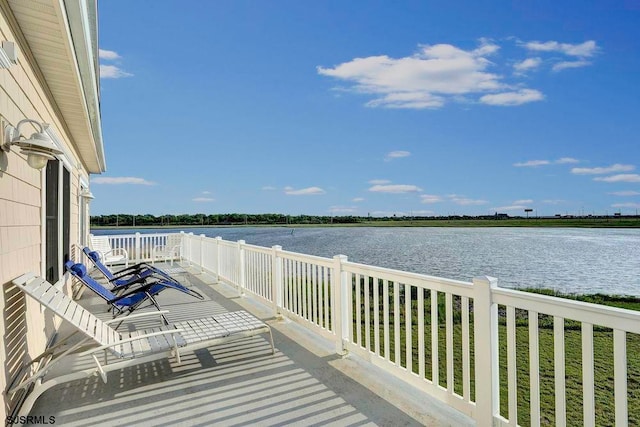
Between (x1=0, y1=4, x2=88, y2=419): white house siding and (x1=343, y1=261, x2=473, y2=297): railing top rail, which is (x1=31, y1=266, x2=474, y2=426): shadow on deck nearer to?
(x1=0, y1=4, x2=88, y2=419): white house siding

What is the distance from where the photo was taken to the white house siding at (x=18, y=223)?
102 inches

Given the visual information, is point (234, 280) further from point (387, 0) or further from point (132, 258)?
point (387, 0)

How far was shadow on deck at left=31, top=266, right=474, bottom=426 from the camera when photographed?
2.64 meters

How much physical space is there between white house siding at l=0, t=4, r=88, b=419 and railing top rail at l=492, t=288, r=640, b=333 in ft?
9.78

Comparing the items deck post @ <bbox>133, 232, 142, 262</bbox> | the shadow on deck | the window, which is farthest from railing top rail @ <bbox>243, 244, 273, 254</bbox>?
deck post @ <bbox>133, 232, 142, 262</bbox>

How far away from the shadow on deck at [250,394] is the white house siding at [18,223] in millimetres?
491

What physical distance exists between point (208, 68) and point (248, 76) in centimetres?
362

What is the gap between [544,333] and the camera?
7.81 meters

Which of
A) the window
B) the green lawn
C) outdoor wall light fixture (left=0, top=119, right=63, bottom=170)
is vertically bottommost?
the green lawn

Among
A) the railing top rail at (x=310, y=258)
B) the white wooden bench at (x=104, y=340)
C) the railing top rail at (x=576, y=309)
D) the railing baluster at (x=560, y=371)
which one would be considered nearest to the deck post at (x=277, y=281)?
the railing top rail at (x=310, y=258)

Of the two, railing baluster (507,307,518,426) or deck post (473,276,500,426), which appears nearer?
railing baluster (507,307,518,426)

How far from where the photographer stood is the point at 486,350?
7.61 ft

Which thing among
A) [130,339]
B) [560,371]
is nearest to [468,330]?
[560,371]

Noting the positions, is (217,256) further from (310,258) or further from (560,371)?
(560,371)
